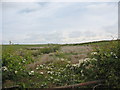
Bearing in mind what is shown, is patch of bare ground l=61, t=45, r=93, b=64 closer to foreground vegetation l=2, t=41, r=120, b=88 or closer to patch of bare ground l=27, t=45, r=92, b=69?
patch of bare ground l=27, t=45, r=92, b=69

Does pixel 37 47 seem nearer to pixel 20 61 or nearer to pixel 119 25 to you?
pixel 20 61

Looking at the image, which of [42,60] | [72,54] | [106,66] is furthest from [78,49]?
[106,66]

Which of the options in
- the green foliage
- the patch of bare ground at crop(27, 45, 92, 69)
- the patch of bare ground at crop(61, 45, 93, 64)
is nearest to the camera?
the green foliage

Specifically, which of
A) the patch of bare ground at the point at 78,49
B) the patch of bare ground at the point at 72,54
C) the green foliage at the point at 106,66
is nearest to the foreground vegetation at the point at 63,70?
the green foliage at the point at 106,66

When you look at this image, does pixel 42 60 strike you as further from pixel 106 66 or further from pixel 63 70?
pixel 106 66

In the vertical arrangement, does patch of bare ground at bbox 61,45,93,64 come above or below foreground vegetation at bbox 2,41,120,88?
above

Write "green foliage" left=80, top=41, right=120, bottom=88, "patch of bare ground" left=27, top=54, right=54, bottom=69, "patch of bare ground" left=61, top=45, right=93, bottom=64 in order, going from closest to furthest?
"green foliage" left=80, top=41, right=120, bottom=88 < "patch of bare ground" left=27, top=54, right=54, bottom=69 < "patch of bare ground" left=61, top=45, right=93, bottom=64

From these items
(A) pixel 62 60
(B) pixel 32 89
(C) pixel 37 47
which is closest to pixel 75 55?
(A) pixel 62 60

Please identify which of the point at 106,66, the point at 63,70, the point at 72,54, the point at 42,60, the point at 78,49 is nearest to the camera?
the point at 106,66

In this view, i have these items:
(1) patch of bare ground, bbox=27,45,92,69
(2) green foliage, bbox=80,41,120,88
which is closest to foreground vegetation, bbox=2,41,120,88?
(2) green foliage, bbox=80,41,120,88

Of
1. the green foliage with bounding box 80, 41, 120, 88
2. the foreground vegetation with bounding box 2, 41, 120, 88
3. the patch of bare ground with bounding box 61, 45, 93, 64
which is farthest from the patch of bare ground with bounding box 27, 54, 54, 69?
the green foliage with bounding box 80, 41, 120, 88

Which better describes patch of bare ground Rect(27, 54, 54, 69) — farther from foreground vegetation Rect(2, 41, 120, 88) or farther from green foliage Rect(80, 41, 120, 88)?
green foliage Rect(80, 41, 120, 88)

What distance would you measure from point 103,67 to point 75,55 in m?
1.03

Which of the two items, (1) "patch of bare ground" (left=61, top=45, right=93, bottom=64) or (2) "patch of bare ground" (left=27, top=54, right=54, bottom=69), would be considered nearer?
(2) "patch of bare ground" (left=27, top=54, right=54, bottom=69)
